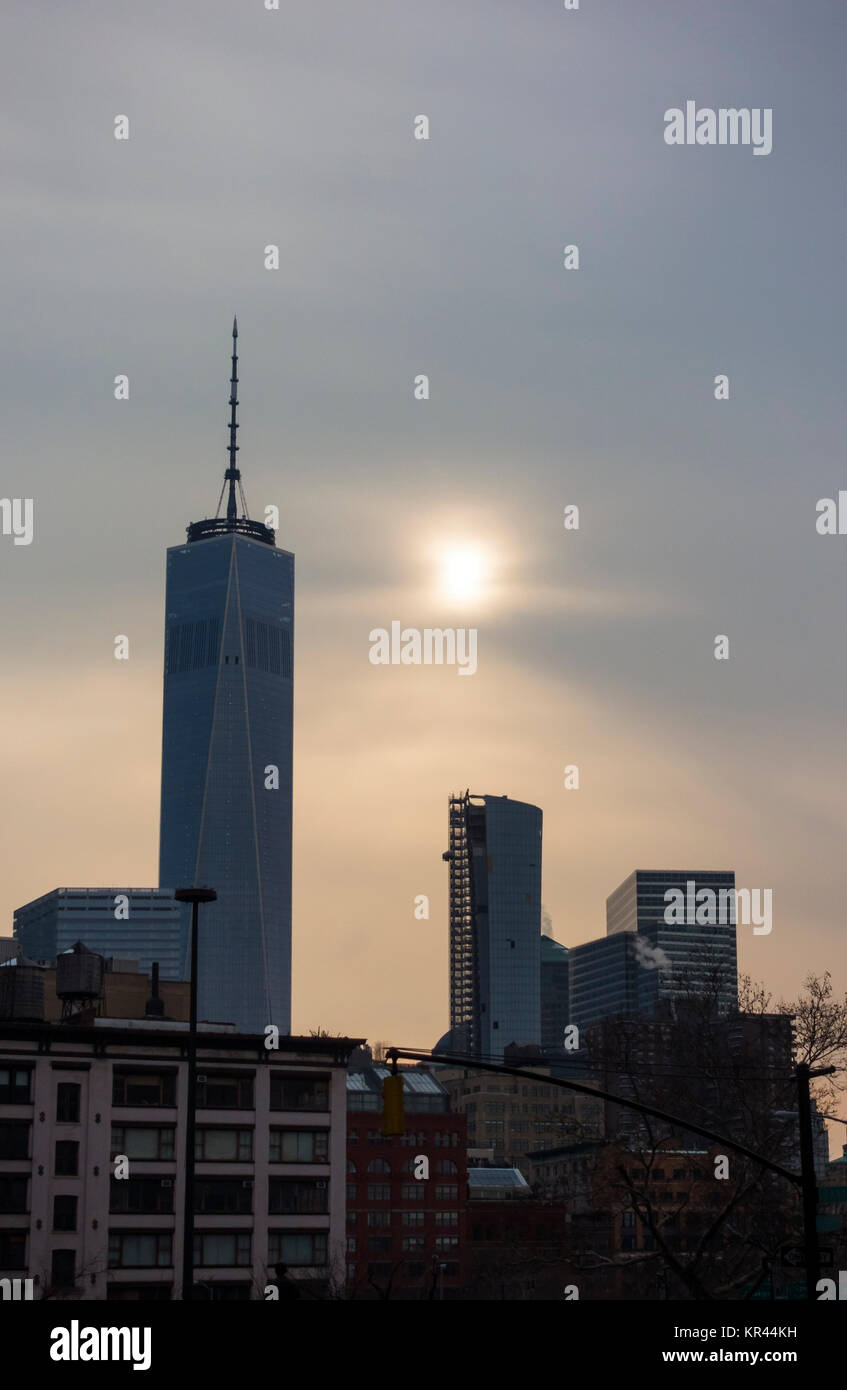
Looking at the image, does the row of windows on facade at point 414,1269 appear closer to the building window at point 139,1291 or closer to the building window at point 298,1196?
the building window at point 298,1196

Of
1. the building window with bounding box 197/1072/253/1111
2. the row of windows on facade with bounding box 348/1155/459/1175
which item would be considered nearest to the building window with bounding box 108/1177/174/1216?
the building window with bounding box 197/1072/253/1111

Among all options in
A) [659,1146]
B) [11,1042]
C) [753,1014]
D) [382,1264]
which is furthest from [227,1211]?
[382,1264]

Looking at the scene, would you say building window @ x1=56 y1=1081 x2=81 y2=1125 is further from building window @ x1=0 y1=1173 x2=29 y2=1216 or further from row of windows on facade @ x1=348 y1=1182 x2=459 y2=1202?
row of windows on facade @ x1=348 y1=1182 x2=459 y2=1202

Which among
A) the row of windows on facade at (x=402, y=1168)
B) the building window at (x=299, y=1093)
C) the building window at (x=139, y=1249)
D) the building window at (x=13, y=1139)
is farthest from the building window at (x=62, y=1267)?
the row of windows on facade at (x=402, y=1168)

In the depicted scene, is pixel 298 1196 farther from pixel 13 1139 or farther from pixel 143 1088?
pixel 13 1139

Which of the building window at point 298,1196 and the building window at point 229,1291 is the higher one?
the building window at point 298,1196
